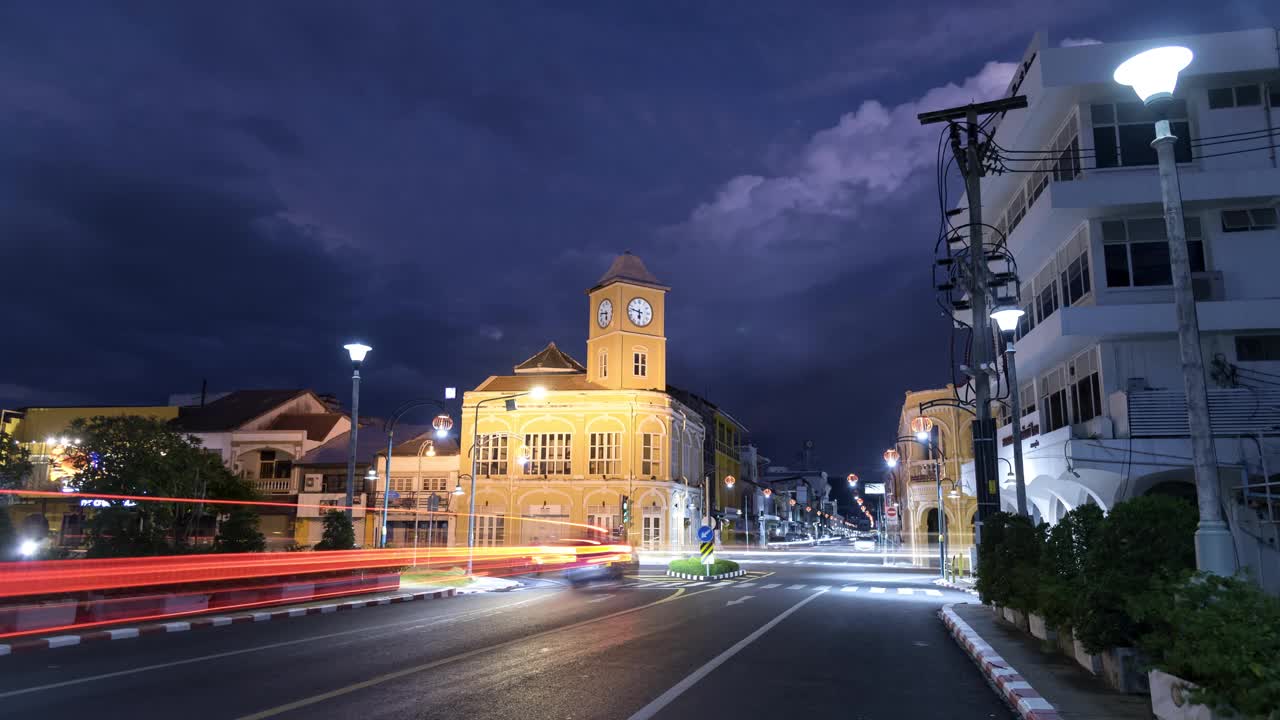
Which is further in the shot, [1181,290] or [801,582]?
[801,582]

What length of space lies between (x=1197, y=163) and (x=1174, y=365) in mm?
5509

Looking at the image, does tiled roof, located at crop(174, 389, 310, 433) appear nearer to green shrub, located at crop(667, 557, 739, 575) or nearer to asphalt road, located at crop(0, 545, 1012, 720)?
green shrub, located at crop(667, 557, 739, 575)

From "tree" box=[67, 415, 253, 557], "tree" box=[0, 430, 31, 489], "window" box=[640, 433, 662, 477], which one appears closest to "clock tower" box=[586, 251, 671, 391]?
"window" box=[640, 433, 662, 477]

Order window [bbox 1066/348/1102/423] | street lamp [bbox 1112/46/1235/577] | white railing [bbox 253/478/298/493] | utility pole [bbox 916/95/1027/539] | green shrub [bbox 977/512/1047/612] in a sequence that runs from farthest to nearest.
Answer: white railing [bbox 253/478/298/493] → window [bbox 1066/348/1102/423] → utility pole [bbox 916/95/1027/539] → green shrub [bbox 977/512/1047/612] → street lamp [bbox 1112/46/1235/577]

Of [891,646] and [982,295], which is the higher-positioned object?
[982,295]

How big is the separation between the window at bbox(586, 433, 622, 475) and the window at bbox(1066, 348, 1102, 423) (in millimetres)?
39522

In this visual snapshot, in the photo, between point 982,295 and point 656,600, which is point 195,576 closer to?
point 656,600

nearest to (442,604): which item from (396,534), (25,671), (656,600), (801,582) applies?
(656,600)

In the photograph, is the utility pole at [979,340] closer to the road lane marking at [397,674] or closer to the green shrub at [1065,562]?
the green shrub at [1065,562]

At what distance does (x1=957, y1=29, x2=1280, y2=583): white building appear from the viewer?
70.9ft

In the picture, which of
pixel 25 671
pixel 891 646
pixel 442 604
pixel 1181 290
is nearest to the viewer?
pixel 1181 290

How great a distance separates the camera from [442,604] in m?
21.9

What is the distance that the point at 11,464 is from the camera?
36.9 metres

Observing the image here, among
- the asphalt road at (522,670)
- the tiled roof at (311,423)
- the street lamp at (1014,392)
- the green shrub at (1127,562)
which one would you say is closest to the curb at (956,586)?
the asphalt road at (522,670)
